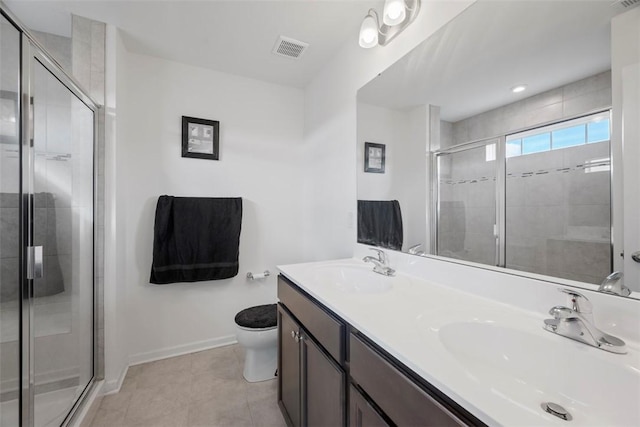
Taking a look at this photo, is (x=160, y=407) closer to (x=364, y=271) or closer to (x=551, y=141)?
(x=364, y=271)

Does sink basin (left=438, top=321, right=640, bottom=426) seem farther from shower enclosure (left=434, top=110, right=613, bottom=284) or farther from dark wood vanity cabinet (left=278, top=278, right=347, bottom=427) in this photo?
dark wood vanity cabinet (left=278, top=278, right=347, bottom=427)

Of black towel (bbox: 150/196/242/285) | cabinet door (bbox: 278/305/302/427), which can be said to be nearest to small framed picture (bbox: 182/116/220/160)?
black towel (bbox: 150/196/242/285)

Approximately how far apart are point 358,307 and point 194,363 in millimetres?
1753

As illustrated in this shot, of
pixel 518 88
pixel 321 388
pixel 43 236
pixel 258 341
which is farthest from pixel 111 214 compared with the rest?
pixel 518 88

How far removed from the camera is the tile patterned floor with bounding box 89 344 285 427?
1444 millimetres

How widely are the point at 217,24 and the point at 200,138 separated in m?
0.82

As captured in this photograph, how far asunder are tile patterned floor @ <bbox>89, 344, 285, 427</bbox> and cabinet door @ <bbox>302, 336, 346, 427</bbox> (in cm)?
53

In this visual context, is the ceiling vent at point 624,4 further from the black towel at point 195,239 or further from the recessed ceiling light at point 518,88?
the black towel at point 195,239

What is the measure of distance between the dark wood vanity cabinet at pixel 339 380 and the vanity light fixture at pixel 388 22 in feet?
4.55

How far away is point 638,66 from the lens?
2.14 feet

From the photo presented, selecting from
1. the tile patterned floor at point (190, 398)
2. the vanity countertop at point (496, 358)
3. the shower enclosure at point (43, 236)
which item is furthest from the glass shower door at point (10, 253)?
the vanity countertop at point (496, 358)

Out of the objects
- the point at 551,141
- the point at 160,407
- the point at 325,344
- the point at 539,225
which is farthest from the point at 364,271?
the point at 160,407

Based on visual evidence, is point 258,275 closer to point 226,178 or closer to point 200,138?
point 226,178

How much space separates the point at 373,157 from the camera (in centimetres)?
163
